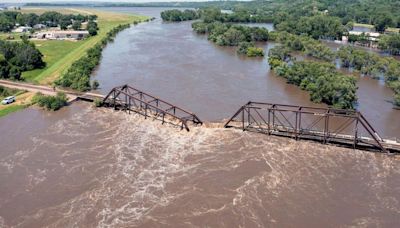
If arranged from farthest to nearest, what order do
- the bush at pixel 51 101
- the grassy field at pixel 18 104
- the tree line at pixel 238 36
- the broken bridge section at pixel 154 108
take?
the tree line at pixel 238 36
the bush at pixel 51 101
the grassy field at pixel 18 104
the broken bridge section at pixel 154 108

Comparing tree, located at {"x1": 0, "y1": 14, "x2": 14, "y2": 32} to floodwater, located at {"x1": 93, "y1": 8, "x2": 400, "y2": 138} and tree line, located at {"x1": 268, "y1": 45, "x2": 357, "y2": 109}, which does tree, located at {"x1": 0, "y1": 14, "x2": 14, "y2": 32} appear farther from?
tree line, located at {"x1": 268, "y1": 45, "x2": 357, "y2": 109}

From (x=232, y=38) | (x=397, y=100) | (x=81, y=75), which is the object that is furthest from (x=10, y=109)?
A: (x=232, y=38)

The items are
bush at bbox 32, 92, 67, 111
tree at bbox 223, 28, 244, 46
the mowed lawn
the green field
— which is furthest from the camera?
tree at bbox 223, 28, 244, 46

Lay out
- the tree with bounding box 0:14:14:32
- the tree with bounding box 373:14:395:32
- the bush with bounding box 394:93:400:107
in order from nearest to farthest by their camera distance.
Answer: the bush with bounding box 394:93:400:107, the tree with bounding box 373:14:395:32, the tree with bounding box 0:14:14:32

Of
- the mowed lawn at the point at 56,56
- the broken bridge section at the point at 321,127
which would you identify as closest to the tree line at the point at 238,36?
the mowed lawn at the point at 56,56

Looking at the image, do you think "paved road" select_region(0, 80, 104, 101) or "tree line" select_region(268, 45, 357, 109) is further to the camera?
"paved road" select_region(0, 80, 104, 101)

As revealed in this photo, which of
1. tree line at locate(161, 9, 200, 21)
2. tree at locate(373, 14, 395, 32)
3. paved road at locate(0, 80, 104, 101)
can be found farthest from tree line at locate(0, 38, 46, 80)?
tree line at locate(161, 9, 200, 21)

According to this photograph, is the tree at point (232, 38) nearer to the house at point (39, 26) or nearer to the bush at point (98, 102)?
the bush at point (98, 102)

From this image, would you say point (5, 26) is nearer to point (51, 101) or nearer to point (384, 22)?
point (51, 101)
